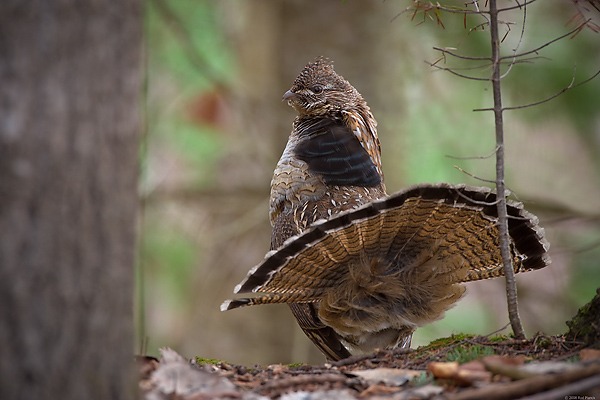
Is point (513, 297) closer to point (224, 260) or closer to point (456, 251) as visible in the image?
point (456, 251)

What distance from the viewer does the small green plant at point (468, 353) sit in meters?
2.49

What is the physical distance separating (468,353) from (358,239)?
900 mm

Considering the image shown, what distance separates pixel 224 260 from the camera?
24.9 feet

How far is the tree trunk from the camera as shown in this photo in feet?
4.85

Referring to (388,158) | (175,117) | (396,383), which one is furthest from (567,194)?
(396,383)

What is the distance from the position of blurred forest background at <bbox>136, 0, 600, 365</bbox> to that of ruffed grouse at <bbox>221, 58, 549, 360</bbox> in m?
Answer: 1.57

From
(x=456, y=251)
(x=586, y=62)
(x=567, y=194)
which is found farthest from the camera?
(x=567, y=194)

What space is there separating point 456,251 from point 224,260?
15.4 feet

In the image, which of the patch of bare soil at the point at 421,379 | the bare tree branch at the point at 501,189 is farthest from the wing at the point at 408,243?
the patch of bare soil at the point at 421,379

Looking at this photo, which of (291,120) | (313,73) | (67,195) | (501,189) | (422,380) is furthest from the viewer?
(291,120)

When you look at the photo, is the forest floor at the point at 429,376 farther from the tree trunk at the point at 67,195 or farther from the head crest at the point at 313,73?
the head crest at the point at 313,73

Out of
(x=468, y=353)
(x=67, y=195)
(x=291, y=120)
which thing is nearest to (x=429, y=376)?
(x=468, y=353)

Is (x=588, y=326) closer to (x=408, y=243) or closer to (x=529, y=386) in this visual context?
(x=529, y=386)

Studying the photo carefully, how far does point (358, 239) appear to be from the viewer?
3.21 meters
